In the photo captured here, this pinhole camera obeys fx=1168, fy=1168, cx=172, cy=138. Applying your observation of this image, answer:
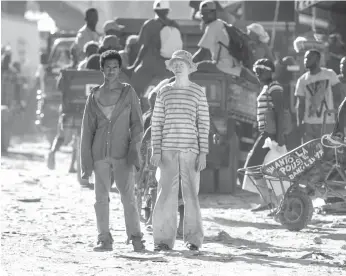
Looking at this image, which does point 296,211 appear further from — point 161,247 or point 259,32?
point 259,32

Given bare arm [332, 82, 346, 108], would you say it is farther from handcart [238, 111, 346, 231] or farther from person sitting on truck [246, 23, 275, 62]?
handcart [238, 111, 346, 231]

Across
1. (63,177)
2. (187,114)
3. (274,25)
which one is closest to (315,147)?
(187,114)

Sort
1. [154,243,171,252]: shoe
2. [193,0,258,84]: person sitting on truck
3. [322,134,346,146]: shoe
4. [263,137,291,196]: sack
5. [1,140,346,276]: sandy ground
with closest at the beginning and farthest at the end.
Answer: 1. [1,140,346,276]: sandy ground
2. [154,243,171,252]: shoe
3. [322,134,346,146]: shoe
4. [263,137,291,196]: sack
5. [193,0,258,84]: person sitting on truck

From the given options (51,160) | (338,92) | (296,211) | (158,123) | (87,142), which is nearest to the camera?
(87,142)

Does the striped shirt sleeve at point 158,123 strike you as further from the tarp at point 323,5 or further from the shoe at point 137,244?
the tarp at point 323,5

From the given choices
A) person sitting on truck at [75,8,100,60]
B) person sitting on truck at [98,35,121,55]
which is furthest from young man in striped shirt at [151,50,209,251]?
person sitting on truck at [75,8,100,60]

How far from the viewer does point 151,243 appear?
10766 millimetres

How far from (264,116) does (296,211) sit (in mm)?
1492

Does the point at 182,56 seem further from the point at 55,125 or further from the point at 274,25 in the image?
the point at 55,125

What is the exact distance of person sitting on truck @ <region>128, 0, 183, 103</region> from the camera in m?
15.2

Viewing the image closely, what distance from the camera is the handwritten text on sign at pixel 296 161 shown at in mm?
11828

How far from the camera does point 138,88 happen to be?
15.1 metres

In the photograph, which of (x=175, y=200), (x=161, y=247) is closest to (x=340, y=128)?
(x=175, y=200)

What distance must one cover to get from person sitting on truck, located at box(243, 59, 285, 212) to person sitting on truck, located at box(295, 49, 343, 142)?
52.3 inches
